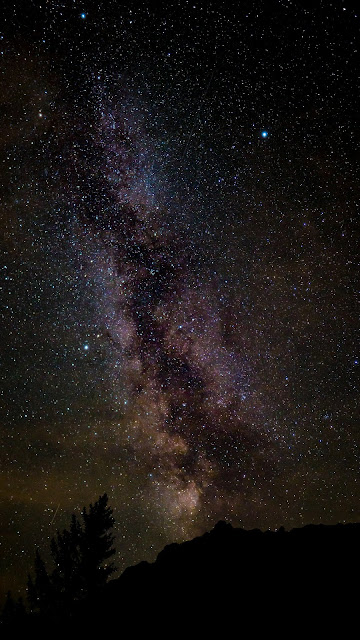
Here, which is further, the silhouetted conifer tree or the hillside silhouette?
the silhouetted conifer tree

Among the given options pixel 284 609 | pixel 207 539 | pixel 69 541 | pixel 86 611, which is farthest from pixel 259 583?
pixel 69 541

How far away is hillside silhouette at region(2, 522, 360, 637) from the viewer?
25.4 ft

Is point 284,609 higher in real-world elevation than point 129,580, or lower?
lower

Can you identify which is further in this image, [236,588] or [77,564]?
[77,564]

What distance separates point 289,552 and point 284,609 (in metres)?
2.23

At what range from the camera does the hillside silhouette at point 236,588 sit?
7.73m

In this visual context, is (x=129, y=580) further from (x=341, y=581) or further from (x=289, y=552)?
(x=341, y=581)

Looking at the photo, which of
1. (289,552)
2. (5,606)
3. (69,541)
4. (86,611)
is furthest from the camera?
(5,606)

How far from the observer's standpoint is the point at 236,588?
9016 mm

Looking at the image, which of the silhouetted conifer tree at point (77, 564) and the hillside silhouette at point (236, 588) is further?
the silhouetted conifer tree at point (77, 564)

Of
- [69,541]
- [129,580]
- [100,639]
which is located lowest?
[100,639]

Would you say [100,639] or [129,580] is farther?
[129,580]

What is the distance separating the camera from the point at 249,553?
10367mm

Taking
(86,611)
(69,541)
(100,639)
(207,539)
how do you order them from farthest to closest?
(69,541) → (207,539) → (86,611) → (100,639)
